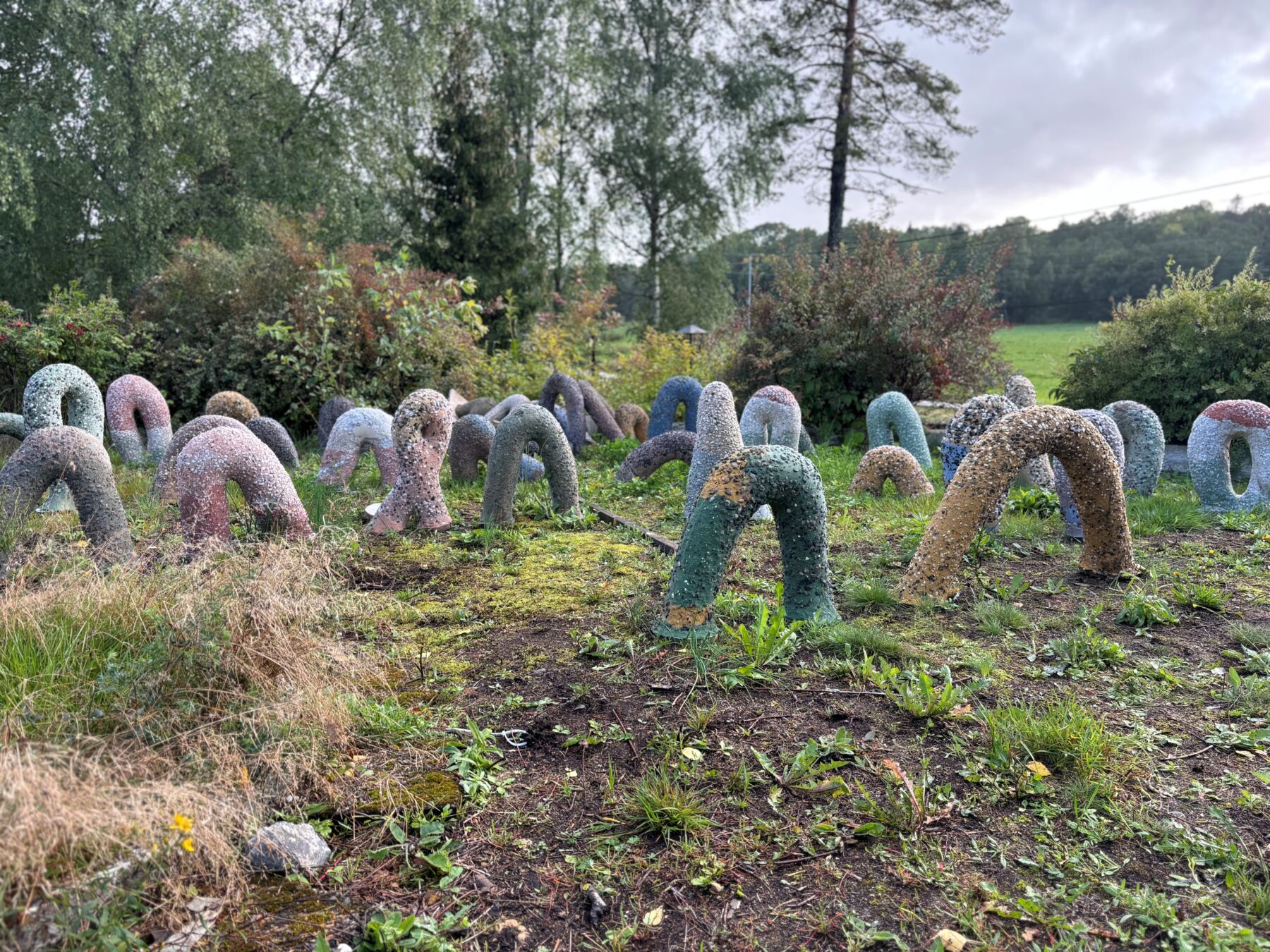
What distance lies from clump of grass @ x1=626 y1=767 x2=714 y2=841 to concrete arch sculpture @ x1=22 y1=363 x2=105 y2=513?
5952 millimetres

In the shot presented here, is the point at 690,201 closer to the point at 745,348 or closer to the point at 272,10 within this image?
the point at 272,10

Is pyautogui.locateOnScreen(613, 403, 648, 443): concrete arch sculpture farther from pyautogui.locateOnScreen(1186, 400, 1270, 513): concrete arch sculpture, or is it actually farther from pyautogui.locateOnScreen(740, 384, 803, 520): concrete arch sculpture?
pyautogui.locateOnScreen(1186, 400, 1270, 513): concrete arch sculpture

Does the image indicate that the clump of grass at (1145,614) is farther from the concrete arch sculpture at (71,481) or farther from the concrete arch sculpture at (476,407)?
the concrete arch sculpture at (476,407)

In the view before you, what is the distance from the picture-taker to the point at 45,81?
48.9ft

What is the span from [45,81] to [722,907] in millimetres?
19340

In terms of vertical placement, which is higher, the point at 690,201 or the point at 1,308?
the point at 690,201

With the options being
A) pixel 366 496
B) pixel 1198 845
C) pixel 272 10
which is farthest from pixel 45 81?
pixel 1198 845

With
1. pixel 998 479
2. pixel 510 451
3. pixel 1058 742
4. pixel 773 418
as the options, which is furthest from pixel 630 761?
pixel 773 418

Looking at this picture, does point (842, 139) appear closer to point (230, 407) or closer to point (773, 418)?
point (773, 418)

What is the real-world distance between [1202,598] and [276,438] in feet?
24.1

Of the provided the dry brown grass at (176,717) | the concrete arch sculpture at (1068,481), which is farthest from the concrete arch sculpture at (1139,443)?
the dry brown grass at (176,717)

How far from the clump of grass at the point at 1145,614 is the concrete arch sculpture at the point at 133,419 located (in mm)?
8348

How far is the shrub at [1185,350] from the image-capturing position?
25.0 ft

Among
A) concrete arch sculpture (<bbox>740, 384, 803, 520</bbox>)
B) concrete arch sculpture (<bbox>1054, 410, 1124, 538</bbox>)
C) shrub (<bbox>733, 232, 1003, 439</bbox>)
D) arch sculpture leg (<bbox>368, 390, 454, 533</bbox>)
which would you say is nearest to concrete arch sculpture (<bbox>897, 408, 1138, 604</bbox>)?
concrete arch sculpture (<bbox>1054, 410, 1124, 538</bbox>)
